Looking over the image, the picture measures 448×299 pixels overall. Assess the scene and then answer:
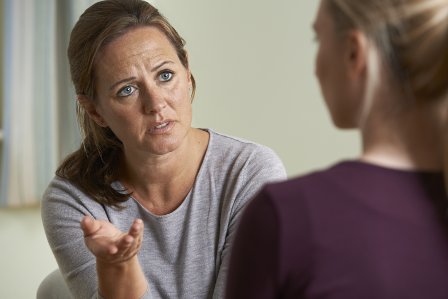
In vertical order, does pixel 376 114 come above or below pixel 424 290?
above

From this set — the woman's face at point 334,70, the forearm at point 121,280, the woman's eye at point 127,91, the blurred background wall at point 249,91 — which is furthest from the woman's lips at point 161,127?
the blurred background wall at point 249,91

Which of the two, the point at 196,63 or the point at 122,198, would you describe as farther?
the point at 196,63

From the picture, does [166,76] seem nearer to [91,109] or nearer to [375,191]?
[91,109]

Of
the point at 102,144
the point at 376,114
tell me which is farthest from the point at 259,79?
the point at 376,114

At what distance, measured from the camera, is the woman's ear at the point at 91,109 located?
1.70 metres

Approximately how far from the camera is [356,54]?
782 millimetres

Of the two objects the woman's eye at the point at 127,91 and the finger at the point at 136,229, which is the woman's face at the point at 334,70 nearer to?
the finger at the point at 136,229

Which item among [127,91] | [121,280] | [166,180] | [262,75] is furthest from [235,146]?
[262,75]

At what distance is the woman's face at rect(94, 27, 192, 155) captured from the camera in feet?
5.18

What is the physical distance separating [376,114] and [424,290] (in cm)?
20

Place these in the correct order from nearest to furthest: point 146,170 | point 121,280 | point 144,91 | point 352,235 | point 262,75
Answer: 1. point 352,235
2. point 121,280
3. point 144,91
4. point 146,170
5. point 262,75

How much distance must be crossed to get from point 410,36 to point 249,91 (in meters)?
2.07

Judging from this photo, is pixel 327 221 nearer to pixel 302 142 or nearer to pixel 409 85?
pixel 409 85

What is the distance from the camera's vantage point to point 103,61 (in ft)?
5.25
